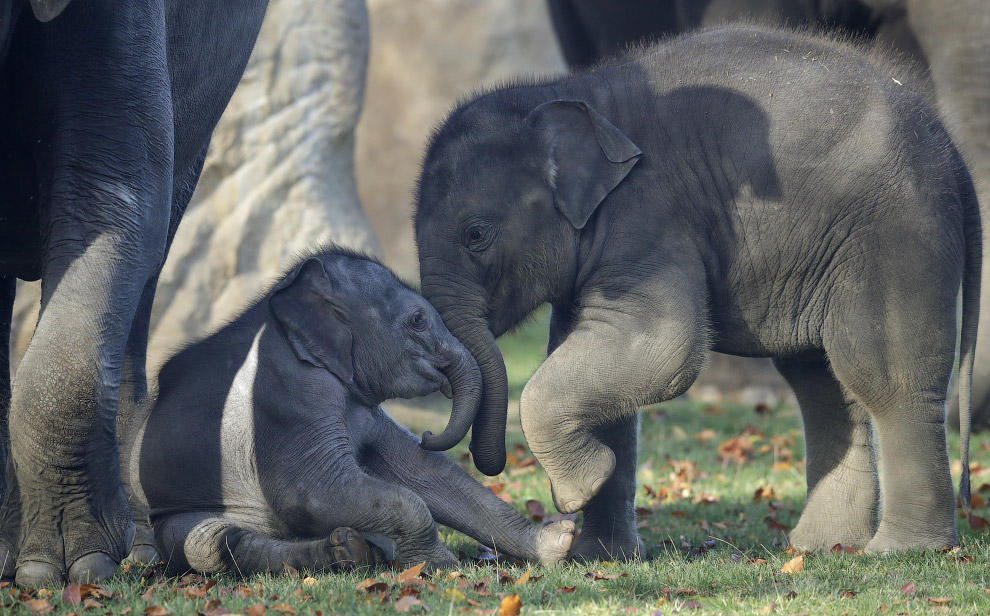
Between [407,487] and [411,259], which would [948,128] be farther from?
[411,259]

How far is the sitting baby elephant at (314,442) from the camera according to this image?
415cm

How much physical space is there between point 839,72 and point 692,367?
4.32ft

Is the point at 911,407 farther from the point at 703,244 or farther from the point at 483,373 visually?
the point at 483,373

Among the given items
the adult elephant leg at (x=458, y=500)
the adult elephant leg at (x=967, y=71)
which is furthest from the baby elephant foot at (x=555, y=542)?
the adult elephant leg at (x=967, y=71)

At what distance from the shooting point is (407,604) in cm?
348

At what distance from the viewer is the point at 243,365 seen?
14.3 feet

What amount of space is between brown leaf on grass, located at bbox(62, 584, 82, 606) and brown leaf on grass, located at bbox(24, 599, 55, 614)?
6 cm

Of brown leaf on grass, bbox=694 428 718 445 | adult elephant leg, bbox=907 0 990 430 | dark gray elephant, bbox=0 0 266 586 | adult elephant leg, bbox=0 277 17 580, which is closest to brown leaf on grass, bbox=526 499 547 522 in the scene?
dark gray elephant, bbox=0 0 266 586

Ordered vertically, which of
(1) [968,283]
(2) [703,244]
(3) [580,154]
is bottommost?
(1) [968,283]

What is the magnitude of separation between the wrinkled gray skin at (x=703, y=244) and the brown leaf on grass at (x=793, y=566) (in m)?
0.55

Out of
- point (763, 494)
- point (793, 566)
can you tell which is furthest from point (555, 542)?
point (763, 494)

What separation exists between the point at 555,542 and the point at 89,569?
1.58 meters

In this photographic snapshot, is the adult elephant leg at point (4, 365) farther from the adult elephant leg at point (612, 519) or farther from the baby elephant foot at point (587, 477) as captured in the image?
the adult elephant leg at point (612, 519)

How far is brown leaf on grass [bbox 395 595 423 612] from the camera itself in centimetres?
346
